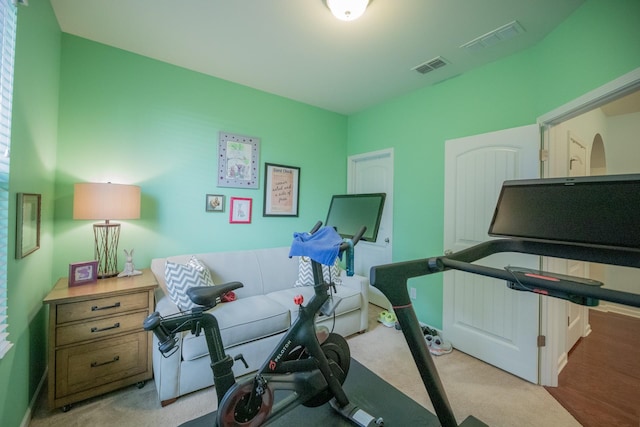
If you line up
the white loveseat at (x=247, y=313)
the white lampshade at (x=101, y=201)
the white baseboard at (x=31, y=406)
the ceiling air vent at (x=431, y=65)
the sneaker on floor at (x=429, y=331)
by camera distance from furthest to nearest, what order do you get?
the sneaker on floor at (x=429, y=331), the ceiling air vent at (x=431, y=65), the white lampshade at (x=101, y=201), the white loveseat at (x=247, y=313), the white baseboard at (x=31, y=406)

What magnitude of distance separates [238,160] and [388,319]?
2534mm

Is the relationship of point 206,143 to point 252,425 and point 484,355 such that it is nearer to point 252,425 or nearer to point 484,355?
point 252,425

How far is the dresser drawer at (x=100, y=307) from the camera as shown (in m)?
1.66

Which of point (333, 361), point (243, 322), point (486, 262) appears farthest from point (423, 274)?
point (486, 262)

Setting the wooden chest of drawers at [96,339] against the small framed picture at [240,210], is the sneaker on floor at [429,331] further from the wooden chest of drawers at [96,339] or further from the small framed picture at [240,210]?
the wooden chest of drawers at [96,339]

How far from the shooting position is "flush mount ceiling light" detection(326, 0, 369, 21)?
5.53 ft

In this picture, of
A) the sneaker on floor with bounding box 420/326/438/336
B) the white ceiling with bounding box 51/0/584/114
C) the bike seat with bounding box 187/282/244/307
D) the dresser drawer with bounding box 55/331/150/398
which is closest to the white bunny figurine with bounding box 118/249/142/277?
the dresser drawer with bounding box 55/331/150/398

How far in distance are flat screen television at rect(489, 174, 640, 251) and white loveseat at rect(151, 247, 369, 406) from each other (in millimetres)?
1638

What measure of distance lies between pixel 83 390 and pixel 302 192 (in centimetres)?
271

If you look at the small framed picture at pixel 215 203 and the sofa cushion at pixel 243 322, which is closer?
the sofa cushion at pixel 243 322

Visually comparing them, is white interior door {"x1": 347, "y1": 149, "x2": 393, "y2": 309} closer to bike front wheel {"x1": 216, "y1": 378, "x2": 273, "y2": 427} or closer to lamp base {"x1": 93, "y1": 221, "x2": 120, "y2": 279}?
bike front wheel {"x1": 216, "y1": 378, "x2": 273, "y2": 427}

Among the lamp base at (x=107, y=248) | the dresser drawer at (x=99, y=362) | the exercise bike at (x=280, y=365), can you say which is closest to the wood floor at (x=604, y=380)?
Answer: the exercise bike at (x=280, y=365)

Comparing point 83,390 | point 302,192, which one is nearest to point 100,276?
point 83,390

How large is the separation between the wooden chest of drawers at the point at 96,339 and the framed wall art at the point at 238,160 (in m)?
1.41
